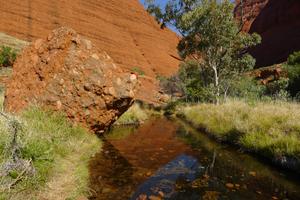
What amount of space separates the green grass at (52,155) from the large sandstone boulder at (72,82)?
557mm

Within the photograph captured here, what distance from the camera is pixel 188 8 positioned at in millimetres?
25625

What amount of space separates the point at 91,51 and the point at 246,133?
5.88 meters

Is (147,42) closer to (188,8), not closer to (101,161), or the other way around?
(188,8)

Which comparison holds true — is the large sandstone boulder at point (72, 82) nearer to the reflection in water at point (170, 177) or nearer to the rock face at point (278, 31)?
the reflection in water at point (170, 177)

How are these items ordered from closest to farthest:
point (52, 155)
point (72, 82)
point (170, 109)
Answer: point (52, 155) → point (72, 82) → point (170, 109)

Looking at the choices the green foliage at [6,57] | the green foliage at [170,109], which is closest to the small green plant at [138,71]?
the green foliage at [170,109]

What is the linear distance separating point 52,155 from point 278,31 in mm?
70016

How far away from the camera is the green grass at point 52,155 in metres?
5.28

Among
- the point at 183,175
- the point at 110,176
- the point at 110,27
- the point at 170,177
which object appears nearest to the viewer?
the point at 110,176

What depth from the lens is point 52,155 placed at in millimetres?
6770

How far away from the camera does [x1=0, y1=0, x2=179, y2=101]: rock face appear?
2152 inches

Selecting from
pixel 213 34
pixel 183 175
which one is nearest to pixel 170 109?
pixel 213 34

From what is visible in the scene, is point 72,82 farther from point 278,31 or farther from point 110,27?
point 278,31

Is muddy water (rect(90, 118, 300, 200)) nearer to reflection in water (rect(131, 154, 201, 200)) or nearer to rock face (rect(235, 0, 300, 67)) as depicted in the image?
reflection in water (rect(131, 154, 201, 200))
